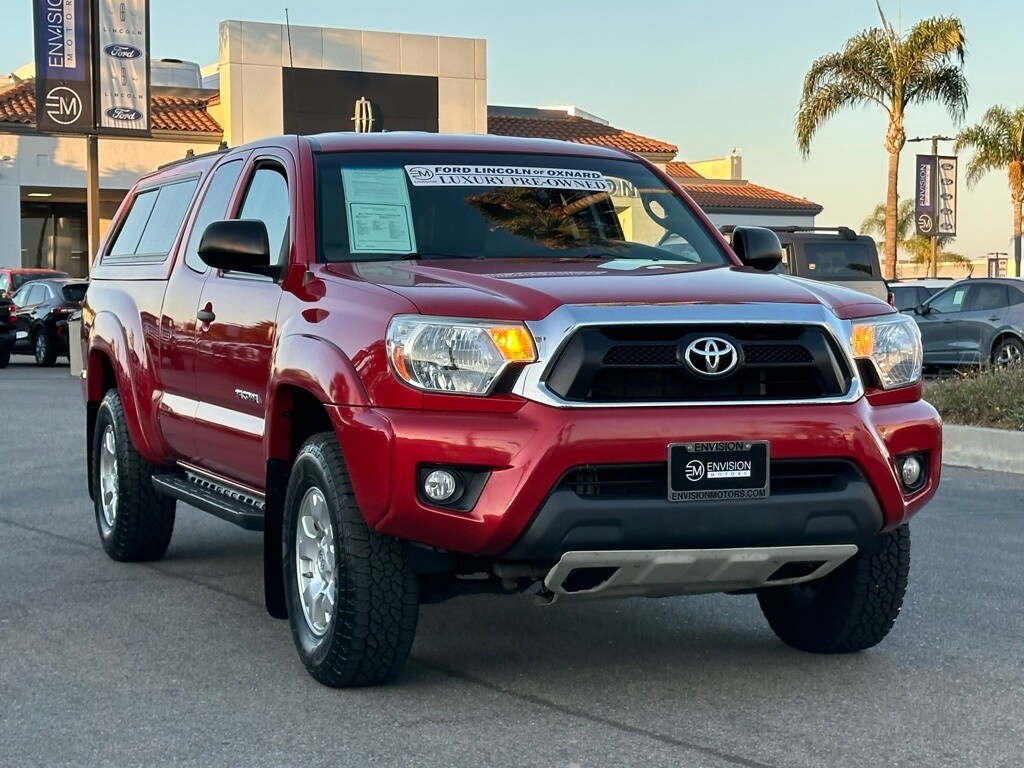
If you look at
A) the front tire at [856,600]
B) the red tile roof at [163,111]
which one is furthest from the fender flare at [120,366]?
the red tile roof at [163,111]

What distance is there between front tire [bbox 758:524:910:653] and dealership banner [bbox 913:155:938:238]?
4055 cm

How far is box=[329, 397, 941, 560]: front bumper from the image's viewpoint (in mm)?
4828

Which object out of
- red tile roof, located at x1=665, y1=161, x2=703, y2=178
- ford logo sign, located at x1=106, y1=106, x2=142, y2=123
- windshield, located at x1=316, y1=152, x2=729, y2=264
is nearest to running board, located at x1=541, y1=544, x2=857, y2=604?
windshield, located at x1=316, y1=152, x2=729, y2=264

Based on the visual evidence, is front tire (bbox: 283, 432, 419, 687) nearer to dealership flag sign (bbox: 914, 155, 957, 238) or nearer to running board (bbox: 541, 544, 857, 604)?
running board (bbox: 541, 544, 857, 604)

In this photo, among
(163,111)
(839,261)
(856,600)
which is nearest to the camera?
(856,600)

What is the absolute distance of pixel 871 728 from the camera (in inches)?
195

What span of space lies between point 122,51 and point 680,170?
2993 cm

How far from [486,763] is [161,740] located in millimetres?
1004

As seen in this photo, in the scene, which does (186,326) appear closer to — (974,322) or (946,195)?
(974,322)

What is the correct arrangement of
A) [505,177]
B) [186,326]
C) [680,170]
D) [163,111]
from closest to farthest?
[505,177]
[186,326]
[163,111]
[680,170]

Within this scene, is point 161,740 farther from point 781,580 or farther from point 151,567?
point 151,567

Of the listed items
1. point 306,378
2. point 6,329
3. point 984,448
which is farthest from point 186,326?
point 6,329

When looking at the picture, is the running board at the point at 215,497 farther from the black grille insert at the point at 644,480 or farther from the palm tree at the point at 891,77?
the palm tree at the point at 891,77

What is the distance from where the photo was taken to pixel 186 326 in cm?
705
